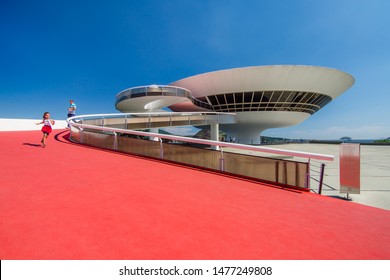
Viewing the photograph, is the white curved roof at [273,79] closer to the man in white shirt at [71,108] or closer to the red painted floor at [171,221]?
the man in white shirt at [71,108]

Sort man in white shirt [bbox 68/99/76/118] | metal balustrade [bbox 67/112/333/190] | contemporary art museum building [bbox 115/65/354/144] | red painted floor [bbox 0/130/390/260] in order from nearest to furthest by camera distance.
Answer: red painted floor [bbox 0/130/390/260] → metal balustrade [bbox 67/112/333/190] → man in white shirt [bbox 68/99/76/118] → contemporary art museum building [bbox 115/65/354/144]

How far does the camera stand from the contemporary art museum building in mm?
27969

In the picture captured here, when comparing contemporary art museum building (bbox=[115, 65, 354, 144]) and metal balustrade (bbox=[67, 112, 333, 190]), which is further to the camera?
contemporary art museum building (bbox=[115, 65, 354, 144])

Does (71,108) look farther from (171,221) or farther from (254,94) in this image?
(254,94)

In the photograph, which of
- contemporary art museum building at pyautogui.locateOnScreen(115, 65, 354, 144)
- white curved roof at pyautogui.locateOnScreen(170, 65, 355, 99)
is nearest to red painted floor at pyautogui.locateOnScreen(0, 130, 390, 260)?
contemporary art museum building at pyautogui.locateOnScreen(115, 65, 354, 144)

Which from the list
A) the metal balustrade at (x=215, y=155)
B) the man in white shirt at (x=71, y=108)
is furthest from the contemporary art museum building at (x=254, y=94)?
the metal balustrade at (x=215, y=155)

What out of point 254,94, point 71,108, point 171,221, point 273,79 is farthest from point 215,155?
point 254,94

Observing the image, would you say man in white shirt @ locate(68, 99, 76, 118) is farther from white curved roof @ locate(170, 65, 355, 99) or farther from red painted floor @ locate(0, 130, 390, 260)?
white curved roof @ locate(170, 65, 355, 99)

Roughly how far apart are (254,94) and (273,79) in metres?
3.69

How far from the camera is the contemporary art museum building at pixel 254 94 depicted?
28.0 meters

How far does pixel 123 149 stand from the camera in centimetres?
791

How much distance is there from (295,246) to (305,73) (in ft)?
115

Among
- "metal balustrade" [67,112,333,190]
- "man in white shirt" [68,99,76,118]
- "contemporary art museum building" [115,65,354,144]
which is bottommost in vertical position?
"metal balustrade" [67,112,333,190]

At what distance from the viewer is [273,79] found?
104 feet
